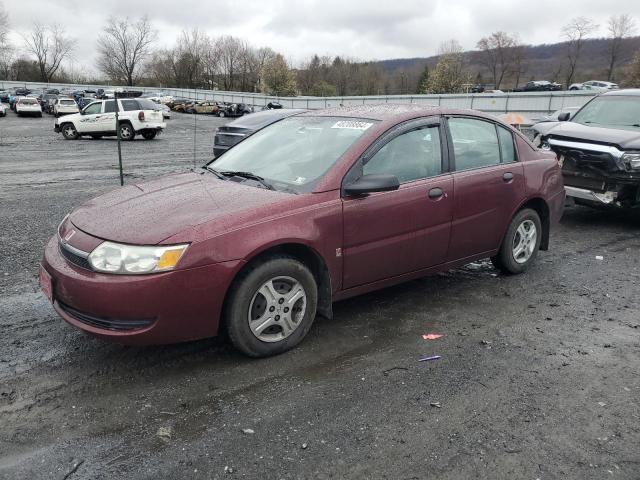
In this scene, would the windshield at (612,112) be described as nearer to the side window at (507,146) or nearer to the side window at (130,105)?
the side window at (507,146)

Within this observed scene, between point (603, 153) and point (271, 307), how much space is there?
5801 mm

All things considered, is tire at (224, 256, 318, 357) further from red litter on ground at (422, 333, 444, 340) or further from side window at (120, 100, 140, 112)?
side window at (120, 100, 140, 112)

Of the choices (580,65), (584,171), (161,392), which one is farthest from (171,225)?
(580,65)

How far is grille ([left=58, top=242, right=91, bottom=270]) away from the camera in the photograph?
3299mm

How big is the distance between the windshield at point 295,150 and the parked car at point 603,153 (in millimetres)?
4548

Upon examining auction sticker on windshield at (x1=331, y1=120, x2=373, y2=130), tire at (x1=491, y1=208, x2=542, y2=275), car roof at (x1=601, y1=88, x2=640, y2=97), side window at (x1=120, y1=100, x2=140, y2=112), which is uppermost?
car roof at (x1=601, y1=88, x2=640, y2=97)

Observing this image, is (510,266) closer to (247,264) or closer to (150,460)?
(247,264)

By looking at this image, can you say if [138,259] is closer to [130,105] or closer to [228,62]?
[130,105]

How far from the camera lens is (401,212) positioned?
4.18m

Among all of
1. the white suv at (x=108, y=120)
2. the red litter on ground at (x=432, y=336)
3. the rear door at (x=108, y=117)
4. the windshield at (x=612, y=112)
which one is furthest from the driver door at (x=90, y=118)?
the red litter on ground at (x=432, y=336)

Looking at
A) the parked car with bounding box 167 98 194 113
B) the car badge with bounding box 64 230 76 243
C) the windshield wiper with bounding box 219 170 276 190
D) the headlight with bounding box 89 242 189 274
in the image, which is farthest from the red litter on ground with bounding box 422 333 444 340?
the parked car with bounding box 167 98 194 113

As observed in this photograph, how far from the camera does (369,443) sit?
2.80 metres

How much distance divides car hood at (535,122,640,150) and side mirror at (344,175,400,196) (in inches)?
193

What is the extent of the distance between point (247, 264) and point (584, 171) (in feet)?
19.5
